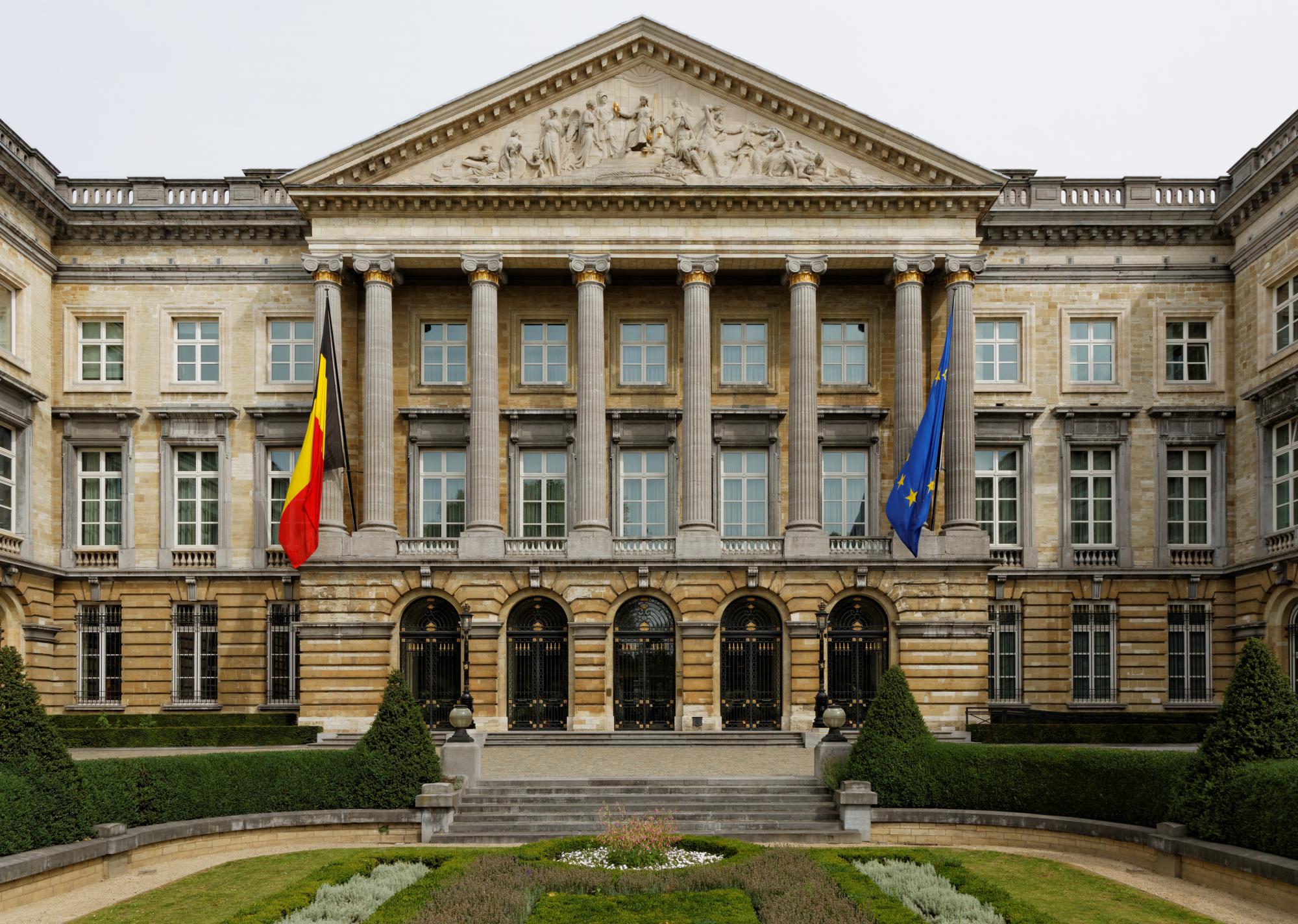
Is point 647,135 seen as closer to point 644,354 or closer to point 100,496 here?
point 644,354

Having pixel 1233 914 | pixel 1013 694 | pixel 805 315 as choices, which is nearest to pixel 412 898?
pixel 1233 914

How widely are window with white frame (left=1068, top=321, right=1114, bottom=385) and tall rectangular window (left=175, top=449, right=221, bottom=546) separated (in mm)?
27949

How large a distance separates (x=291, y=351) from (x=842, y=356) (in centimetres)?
1784

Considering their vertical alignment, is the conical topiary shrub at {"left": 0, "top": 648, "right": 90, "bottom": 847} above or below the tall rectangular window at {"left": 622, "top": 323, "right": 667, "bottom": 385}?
below

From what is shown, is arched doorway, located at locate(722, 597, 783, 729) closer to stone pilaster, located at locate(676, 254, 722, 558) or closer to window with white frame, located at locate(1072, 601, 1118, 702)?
stone pilaster, located at locate(676, 254, 722, 558)

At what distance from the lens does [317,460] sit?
35.8m

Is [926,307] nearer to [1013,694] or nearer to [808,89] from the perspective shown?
[808,89]

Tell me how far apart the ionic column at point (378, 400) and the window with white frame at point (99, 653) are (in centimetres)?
915

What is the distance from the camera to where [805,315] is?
3778cm

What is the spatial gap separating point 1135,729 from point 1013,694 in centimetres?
728

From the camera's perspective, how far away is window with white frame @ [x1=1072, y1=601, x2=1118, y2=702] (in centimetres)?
3975

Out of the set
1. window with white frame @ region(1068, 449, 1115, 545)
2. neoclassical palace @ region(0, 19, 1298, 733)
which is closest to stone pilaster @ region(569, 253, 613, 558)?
neoclassical palace @ region(0, 19, 1298, 733)

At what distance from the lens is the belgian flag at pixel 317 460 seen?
35.2 m

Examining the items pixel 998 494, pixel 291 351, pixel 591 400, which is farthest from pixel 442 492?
pixel 998 494
